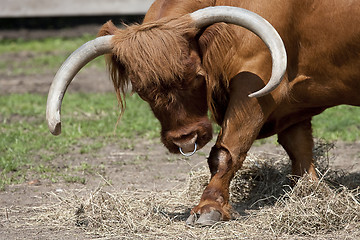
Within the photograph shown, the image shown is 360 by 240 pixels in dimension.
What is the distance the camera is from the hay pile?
453 cm

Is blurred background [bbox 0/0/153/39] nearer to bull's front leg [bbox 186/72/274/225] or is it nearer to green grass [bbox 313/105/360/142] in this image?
green grass [bbox 313/105/360/142]

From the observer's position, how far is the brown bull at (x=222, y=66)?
4.53m

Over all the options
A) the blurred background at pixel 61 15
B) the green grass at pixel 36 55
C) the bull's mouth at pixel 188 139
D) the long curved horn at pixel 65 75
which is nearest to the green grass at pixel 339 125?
the bull's mouth at pixel 188 139

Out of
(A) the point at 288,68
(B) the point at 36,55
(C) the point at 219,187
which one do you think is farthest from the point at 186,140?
(B) the point at 36,55

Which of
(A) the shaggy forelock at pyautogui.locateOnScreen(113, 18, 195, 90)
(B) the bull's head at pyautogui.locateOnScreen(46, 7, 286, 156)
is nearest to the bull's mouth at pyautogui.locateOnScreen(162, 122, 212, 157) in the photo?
(B) the bull's head at pyautogui.locateOnScreen(46, 7, 286, 156)

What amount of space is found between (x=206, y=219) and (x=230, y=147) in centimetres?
54

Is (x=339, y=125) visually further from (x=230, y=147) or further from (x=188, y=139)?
(x=188, y=139)

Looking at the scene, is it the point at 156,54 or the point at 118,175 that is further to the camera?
the point at 118,175

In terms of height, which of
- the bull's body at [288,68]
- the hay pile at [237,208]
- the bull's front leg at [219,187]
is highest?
the bull's body at [288,68]

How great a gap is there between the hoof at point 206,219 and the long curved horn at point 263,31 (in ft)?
2.95

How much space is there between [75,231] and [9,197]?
1.25m

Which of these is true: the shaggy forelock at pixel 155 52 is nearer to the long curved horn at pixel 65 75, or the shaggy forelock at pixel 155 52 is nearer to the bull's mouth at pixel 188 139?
the long curved horn at pixel 65 75

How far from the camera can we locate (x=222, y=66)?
186 inches

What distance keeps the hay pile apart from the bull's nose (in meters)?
0.54
